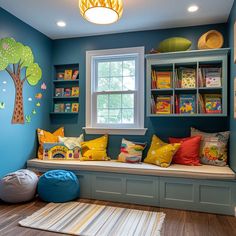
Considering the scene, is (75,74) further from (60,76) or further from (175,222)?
(175,222)

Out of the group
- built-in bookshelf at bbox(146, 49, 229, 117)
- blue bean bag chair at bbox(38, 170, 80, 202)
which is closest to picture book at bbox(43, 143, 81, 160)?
blue bean bag chair at bbox(38, 170, 80, 202)

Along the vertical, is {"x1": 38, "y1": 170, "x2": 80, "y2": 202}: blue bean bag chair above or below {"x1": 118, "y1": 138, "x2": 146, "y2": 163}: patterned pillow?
below

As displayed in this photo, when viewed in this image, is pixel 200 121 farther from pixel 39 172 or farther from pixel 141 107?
pixel 39 172

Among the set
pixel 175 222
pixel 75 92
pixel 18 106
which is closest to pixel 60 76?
pixel 75 92

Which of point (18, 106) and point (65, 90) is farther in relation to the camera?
point (65, 90)

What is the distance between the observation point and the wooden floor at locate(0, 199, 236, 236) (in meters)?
2.21

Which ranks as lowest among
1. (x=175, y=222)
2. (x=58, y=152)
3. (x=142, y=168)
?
(x=175, y=222)

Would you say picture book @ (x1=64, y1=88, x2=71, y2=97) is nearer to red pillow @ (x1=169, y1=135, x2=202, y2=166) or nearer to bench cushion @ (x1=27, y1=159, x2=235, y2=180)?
bench cushion @ (x1=27, y1=159, x2=235, y2=180)

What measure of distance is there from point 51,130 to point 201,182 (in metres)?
2.62

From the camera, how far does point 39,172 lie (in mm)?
3391

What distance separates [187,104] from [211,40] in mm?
937

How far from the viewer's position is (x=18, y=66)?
3238 millimetres

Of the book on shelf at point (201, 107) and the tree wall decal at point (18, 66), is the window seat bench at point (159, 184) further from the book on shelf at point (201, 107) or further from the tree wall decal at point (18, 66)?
the tree wall decal at point (18, 66)

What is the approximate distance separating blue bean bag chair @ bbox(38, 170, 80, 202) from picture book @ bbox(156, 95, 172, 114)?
1.56 metres
